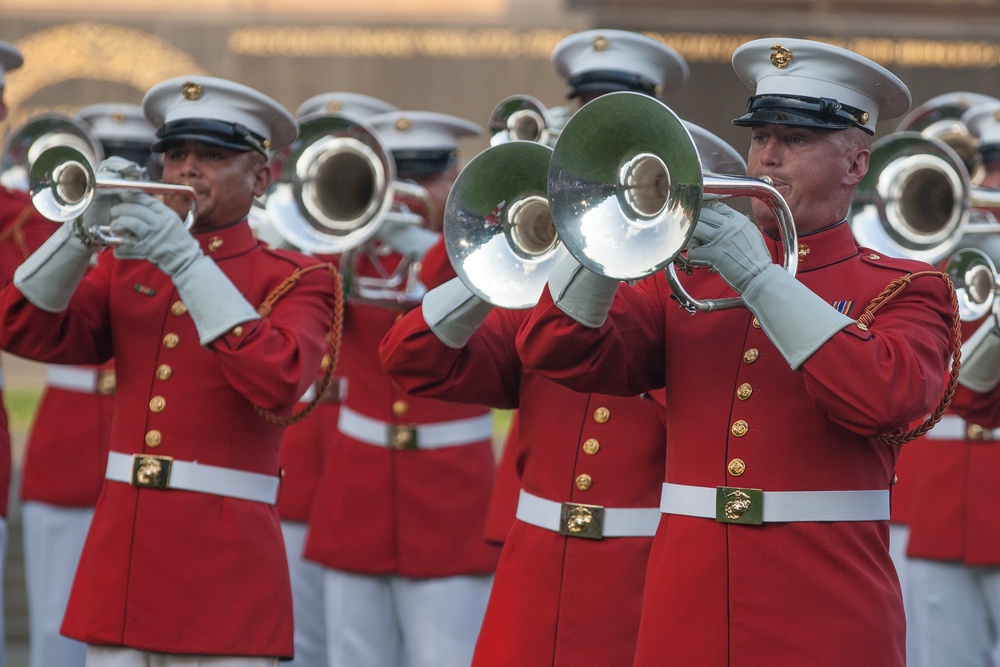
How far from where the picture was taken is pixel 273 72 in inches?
449

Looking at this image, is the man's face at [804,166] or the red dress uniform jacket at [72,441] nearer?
the man's face at [804,166]

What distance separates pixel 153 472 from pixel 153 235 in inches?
25.9

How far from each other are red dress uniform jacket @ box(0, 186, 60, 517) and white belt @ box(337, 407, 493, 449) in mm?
1216

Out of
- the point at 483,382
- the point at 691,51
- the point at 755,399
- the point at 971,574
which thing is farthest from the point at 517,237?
the point at 691,51

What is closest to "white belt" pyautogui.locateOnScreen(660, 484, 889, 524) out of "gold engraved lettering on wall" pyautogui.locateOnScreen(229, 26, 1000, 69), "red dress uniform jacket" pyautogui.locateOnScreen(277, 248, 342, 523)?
"red dress uniform jacket" pyautogui.locateOnScreen(277, 248, 342, 523)

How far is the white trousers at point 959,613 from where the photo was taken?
5.93m

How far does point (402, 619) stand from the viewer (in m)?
5.62

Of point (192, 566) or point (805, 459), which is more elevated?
point (805, 459)

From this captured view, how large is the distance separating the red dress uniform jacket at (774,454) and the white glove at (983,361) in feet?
4.45

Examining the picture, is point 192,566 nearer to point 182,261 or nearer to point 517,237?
point 182,261

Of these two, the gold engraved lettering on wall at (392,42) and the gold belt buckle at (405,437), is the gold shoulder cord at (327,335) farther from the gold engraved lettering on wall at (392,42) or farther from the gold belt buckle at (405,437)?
the gold engraved lettering on wall at (392,42)

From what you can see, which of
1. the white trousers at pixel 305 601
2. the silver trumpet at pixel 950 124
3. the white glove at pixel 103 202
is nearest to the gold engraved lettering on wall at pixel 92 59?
the white trousers at pixel 305 601

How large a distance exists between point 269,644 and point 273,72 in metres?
7.64

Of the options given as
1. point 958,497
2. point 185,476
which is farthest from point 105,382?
point 958,497
